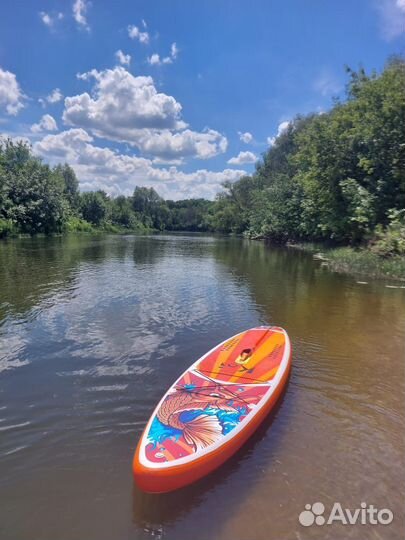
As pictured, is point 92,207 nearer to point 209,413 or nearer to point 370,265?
point 370,265

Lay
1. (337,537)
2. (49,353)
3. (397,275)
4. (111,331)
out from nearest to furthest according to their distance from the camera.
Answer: (337,537) → (49,353) → (111,331) → (397,275)

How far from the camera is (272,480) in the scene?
450 centimetres

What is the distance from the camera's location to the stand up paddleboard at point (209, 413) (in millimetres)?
4082

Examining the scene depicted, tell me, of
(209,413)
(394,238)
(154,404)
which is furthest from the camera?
(394,238)

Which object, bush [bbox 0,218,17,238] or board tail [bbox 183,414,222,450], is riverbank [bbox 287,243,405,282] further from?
bush [bbox 0,218,17,238]

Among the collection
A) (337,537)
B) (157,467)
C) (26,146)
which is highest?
(26,146)

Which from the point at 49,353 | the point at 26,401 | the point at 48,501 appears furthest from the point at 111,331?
the point at 48,501

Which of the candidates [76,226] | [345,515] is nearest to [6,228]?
[76,226]

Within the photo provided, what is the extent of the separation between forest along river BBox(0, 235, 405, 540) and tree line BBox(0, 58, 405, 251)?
37.2 feet

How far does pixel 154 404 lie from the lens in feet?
20.3

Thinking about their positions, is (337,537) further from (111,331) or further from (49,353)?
(111,331)

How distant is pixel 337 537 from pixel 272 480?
89 cm

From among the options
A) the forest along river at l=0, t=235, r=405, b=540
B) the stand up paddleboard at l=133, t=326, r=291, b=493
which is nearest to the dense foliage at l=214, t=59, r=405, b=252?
the forest along river at l=0, t=235, r=405, b=540

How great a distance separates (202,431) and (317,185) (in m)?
27.6
